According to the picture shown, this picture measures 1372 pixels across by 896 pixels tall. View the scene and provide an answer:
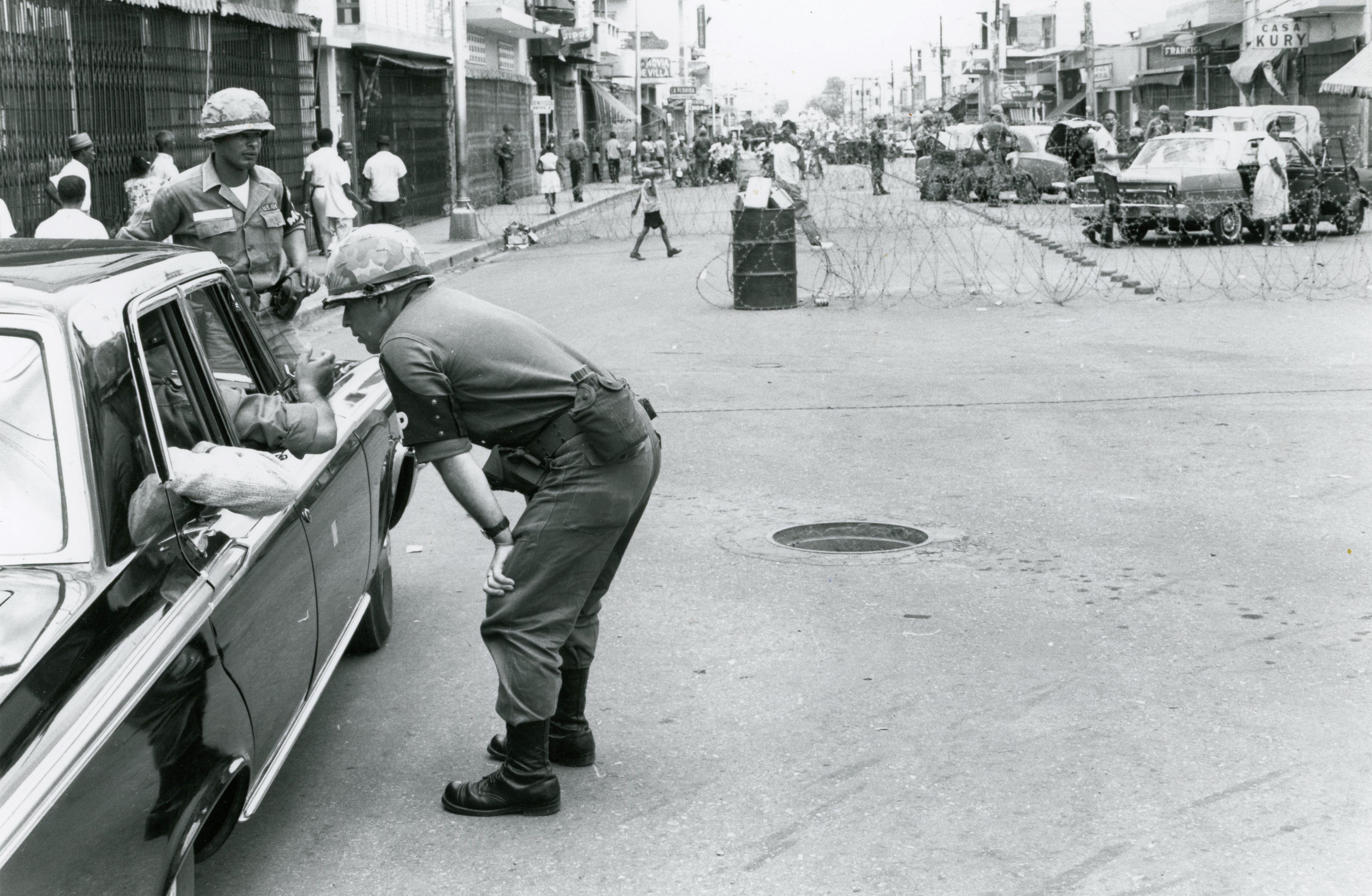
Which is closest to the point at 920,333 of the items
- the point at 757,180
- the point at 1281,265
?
the point at 757,180

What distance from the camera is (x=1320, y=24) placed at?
4078cm

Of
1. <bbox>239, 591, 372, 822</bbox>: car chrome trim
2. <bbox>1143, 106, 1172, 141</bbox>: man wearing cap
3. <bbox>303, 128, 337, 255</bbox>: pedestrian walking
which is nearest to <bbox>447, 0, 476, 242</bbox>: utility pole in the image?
<bbox>303, 128, 337, 255</bbox>: pedestrian walking

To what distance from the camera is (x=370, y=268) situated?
4.10 meters

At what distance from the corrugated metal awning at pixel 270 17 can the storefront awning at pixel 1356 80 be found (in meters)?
19.9

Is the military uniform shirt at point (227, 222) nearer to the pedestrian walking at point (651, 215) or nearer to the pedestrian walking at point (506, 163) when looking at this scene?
the pedestrian walking at point (651, 215)

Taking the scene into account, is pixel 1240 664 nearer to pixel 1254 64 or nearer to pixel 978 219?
pixel 978 219

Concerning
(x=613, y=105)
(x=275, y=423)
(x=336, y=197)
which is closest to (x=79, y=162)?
(x=336, y=197)

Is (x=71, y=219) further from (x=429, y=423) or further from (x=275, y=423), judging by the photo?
(x=429, y=423)

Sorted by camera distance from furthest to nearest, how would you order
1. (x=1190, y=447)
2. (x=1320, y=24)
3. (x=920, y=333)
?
(x=1320, y=24) < (x=920, y=333) < (x=1190, y=447)

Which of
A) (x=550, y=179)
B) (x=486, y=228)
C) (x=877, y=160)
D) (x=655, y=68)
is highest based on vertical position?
(x=655, y=68)

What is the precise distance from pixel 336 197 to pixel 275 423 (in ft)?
59.9

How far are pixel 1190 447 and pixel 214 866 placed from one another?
251 inches

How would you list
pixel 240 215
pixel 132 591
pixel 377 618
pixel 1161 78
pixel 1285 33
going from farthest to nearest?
pixel 1161 78 → pixel 1285 33 → pixel 240 215 → pixel 377 618 → pixel 132 591

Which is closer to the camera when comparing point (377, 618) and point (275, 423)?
point (275, 423)
